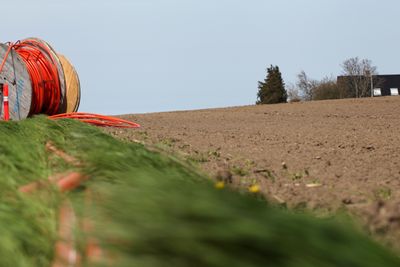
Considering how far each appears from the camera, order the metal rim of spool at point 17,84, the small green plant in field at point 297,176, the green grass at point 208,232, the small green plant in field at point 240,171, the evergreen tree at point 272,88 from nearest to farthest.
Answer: the green grass at point 208,232, the small green plant in field at point 297,176, the small green plant in field at point 240,171, the metal rim of spool at point 17,84, the evergreen tree at point 272,88

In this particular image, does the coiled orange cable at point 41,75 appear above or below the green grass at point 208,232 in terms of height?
above

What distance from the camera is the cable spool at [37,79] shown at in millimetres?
17344

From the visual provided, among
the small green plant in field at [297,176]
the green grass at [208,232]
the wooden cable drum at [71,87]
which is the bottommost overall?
the small green plant in field at [297,176]

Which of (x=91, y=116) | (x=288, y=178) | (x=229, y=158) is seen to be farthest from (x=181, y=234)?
(x=91, y=116)

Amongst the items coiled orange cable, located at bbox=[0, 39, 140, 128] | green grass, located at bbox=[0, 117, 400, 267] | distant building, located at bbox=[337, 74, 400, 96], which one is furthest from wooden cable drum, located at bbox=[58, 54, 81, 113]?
distant building, located at bbox=[337, 74, 400, 96]

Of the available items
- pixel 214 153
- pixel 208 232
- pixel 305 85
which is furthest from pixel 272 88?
pixel 208 232

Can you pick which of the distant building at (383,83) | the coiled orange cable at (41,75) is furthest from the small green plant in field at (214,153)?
the distant building at (383,83)

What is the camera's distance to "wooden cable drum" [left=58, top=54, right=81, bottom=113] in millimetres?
19141

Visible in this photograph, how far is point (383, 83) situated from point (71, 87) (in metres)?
61.6

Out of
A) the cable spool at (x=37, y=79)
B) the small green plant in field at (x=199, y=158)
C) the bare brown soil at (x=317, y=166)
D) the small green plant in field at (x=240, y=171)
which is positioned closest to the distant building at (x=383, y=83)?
the cable spool at (x=37, y=79)

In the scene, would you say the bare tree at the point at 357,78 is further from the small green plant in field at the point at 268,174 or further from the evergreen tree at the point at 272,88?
the small green plant in field at the point at 268,174

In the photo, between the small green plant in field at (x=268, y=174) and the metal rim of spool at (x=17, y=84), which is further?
the metal rim of spool at (x=17, y=84)

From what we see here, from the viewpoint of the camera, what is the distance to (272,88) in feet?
179

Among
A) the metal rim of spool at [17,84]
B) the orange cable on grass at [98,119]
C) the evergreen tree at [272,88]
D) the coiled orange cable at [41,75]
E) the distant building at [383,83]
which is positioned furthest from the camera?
the distant building at [383,83]
